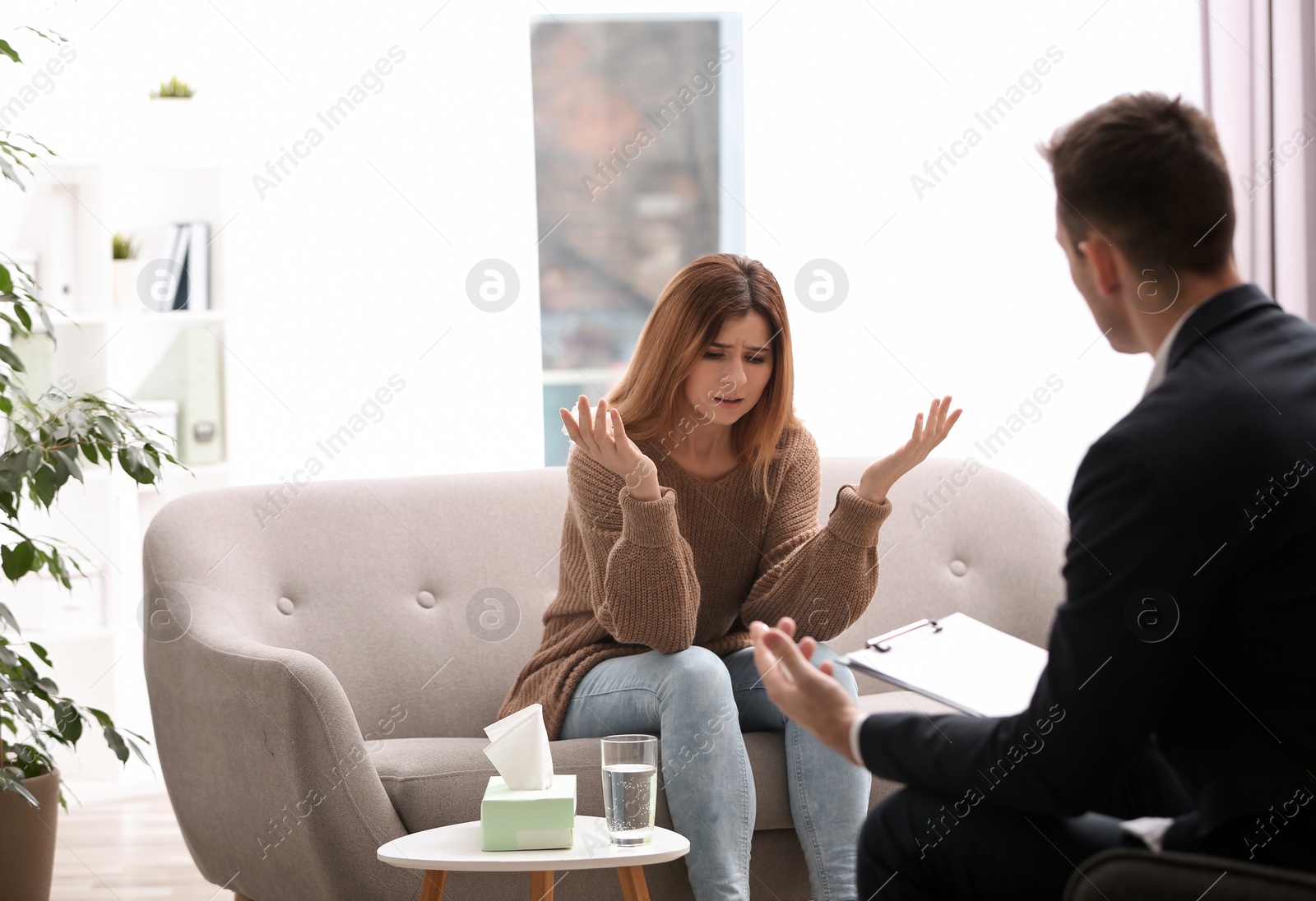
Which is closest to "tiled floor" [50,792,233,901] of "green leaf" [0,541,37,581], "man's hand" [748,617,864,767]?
"green leaf" [0,541,37,581]

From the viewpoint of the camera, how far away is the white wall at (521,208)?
11.9ft

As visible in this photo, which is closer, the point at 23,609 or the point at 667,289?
the point at 667,289

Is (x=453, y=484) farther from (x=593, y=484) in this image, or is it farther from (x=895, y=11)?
(x=895, y=11)

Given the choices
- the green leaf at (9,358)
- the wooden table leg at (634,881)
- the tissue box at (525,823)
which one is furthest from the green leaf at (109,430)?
the wooden table leg at (634,881)

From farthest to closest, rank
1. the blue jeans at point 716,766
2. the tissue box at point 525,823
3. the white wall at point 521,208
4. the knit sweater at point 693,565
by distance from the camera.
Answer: the white wall at point 521,208
the knit sweater at point 693,565
the blue jeans at point 716,766
the tissue box at point 525,823

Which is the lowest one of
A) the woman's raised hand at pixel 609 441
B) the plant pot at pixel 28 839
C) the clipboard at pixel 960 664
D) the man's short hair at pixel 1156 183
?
the plant pot at pixel 28 839

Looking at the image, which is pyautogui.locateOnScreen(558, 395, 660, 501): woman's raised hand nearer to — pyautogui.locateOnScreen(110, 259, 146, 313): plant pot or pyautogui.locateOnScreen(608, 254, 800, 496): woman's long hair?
pyautogui.locateOnScreen(608, 254, 800, 496): woman's long hair

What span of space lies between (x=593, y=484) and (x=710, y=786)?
0.48 m

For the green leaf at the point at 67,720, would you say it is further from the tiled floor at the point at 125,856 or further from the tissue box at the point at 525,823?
the tissue box at the point at 525,823

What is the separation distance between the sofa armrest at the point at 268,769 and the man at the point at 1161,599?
91 centimetres

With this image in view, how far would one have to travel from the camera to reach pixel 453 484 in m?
2.34

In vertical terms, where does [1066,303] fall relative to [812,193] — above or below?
below

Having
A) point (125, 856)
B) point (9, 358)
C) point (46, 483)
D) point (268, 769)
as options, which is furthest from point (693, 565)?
point (125, 856)

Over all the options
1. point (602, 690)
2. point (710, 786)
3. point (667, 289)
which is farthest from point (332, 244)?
point (710, 786)
